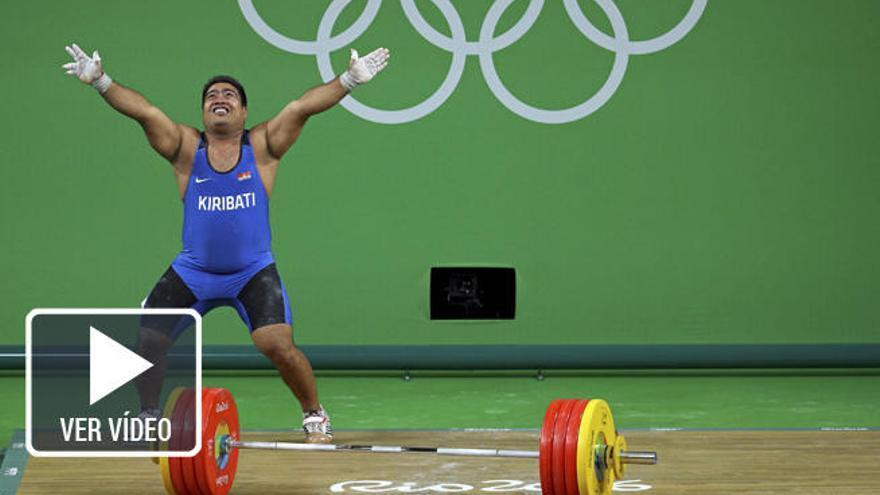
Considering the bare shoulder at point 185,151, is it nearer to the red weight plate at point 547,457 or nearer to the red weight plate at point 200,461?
the red weight plate at point 200,461

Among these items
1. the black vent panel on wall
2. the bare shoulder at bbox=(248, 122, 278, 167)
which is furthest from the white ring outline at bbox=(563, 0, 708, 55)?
the bare shoulder at bbox=(248, 122, 278, 167)

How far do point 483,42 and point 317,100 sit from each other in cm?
197

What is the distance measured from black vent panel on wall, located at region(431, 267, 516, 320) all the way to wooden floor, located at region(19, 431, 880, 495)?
1.69 meters

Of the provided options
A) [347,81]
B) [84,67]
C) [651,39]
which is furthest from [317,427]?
[651,39]

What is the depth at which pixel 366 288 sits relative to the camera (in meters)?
7.58

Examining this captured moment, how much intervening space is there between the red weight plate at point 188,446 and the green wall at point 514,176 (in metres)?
2.87

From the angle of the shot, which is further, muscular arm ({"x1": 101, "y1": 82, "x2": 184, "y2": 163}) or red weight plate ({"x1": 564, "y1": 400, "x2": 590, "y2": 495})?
muscular arm ({"x1": 101, "y1": 82, "x2": 184, "y2": 163})

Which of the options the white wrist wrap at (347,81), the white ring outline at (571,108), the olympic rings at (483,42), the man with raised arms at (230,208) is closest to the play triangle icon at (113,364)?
the man with raised arms at (230,208)

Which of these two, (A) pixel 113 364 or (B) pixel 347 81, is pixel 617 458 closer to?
(B) pixel 347 81

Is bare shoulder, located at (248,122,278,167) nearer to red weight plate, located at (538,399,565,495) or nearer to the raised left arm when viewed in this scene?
the raised left arm

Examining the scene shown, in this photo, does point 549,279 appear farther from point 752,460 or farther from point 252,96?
point 752,460

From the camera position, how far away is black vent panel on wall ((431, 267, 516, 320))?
7555 millimetres

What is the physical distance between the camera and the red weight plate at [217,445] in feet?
15.3

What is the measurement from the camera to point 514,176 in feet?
24.8
